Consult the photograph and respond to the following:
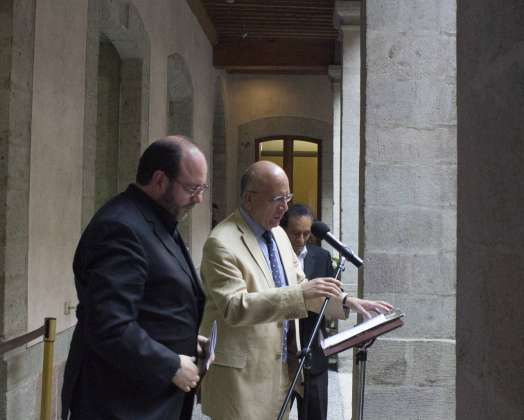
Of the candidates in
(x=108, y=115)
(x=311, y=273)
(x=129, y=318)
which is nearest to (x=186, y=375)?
(x=129, y=318)

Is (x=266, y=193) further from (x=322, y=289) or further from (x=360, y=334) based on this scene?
(x=360, y=334)

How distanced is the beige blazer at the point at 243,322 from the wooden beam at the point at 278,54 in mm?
9672

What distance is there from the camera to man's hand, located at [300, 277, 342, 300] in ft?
8.43

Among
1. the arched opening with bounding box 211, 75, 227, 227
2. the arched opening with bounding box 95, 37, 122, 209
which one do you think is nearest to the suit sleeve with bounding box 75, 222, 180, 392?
the arched opening with bounding box 95, 37, 122, 209

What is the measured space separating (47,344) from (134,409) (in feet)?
4.64

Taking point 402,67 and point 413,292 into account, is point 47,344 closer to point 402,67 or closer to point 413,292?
point 413,292

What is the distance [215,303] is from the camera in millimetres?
2736

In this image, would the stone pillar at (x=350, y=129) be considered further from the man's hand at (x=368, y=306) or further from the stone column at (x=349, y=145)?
the man's hand at (x=368, y=306)

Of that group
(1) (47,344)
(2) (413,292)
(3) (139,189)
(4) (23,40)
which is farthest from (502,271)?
(4) (23,40)

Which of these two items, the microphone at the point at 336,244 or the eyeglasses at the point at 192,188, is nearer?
the eyeglasses at the point at 192,188

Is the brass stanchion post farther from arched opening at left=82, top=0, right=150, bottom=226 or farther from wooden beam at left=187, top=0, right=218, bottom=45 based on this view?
wooden beam at left=187, top=0, right=218, bottom=45

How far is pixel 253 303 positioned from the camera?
2598 millimetres

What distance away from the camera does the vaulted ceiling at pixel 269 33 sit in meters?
10.2

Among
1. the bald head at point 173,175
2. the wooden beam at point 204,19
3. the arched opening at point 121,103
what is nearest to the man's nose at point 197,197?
the bald head at point 173,175
